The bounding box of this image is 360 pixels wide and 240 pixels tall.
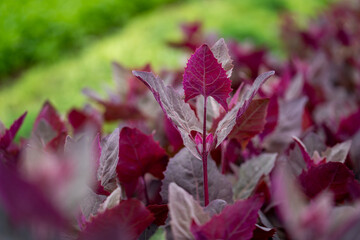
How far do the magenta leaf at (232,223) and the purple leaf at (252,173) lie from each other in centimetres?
23

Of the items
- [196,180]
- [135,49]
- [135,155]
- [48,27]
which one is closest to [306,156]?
[196,180]

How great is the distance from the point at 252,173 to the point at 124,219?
0.35m

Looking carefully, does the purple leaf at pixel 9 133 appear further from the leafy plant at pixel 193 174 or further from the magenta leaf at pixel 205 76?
the magenta leaf at pixel 205 76

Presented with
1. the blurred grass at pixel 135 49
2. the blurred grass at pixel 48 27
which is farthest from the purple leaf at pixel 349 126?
the blurred grass at pixel 48 27

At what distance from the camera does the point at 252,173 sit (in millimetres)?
775

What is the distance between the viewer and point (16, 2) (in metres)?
4.47

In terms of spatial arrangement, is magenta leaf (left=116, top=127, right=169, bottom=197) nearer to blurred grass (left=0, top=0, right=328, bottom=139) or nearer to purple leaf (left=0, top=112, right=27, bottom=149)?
purple leaf (left=0, top=112, right=27, bottom=149)

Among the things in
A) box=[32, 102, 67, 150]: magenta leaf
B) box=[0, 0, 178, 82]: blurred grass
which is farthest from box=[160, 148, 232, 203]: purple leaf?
box=[0, 0, 178, 82]: blurred grass

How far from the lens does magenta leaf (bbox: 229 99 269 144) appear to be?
722mm

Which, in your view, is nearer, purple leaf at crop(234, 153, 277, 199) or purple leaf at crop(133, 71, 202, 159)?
Result: purple leaf at crop(133, 71, 202, 159)

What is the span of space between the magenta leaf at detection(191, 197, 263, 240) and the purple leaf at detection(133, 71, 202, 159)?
0.11 metres

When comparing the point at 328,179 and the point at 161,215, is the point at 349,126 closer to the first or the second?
the point at 328,179

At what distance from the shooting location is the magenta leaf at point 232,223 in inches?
19.2

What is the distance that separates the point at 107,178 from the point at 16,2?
4.40 meters
